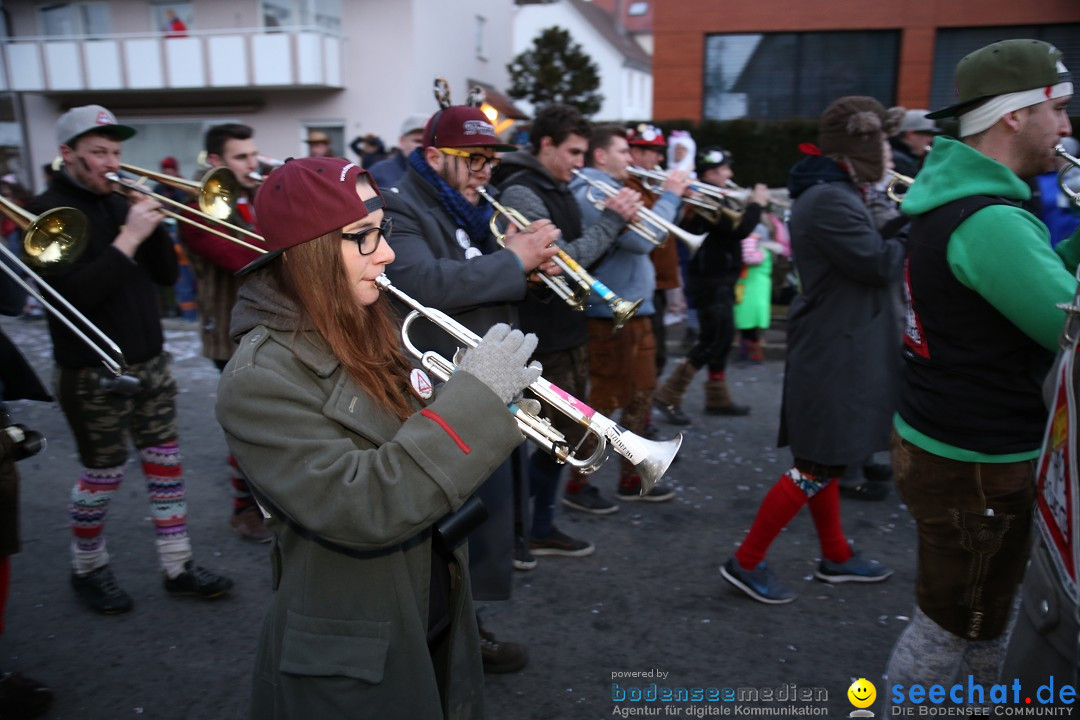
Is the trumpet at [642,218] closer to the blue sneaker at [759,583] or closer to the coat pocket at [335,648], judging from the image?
the blue sneaker at [759,583]

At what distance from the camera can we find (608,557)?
420 cm

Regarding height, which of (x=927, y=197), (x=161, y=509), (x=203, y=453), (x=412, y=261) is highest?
(x=927, y=197)

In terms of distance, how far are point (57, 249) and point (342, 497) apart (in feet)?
7.74

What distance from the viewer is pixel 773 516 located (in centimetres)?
355

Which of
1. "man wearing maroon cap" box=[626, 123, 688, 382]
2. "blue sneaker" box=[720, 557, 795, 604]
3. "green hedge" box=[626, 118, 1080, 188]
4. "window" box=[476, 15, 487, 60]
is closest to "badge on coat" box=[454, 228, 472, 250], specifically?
"blue sneaker" box=[720, 557, 795, 604]

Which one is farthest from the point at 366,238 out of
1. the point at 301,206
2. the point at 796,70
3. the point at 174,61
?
the point at 174,61

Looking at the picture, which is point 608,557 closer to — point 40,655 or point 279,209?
point 40,655

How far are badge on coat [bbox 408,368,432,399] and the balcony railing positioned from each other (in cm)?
2002

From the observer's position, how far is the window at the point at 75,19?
2203 centimetres

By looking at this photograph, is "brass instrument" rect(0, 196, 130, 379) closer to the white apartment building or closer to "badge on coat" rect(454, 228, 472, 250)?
"badge on coat" rect(454, 228, 472, 250)

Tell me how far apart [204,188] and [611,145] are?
2335 millimetres

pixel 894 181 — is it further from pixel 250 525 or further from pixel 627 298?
pixel 250 525

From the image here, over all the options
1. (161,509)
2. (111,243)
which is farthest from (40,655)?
(111,243)

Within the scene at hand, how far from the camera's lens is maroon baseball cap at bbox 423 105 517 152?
3.16 m
